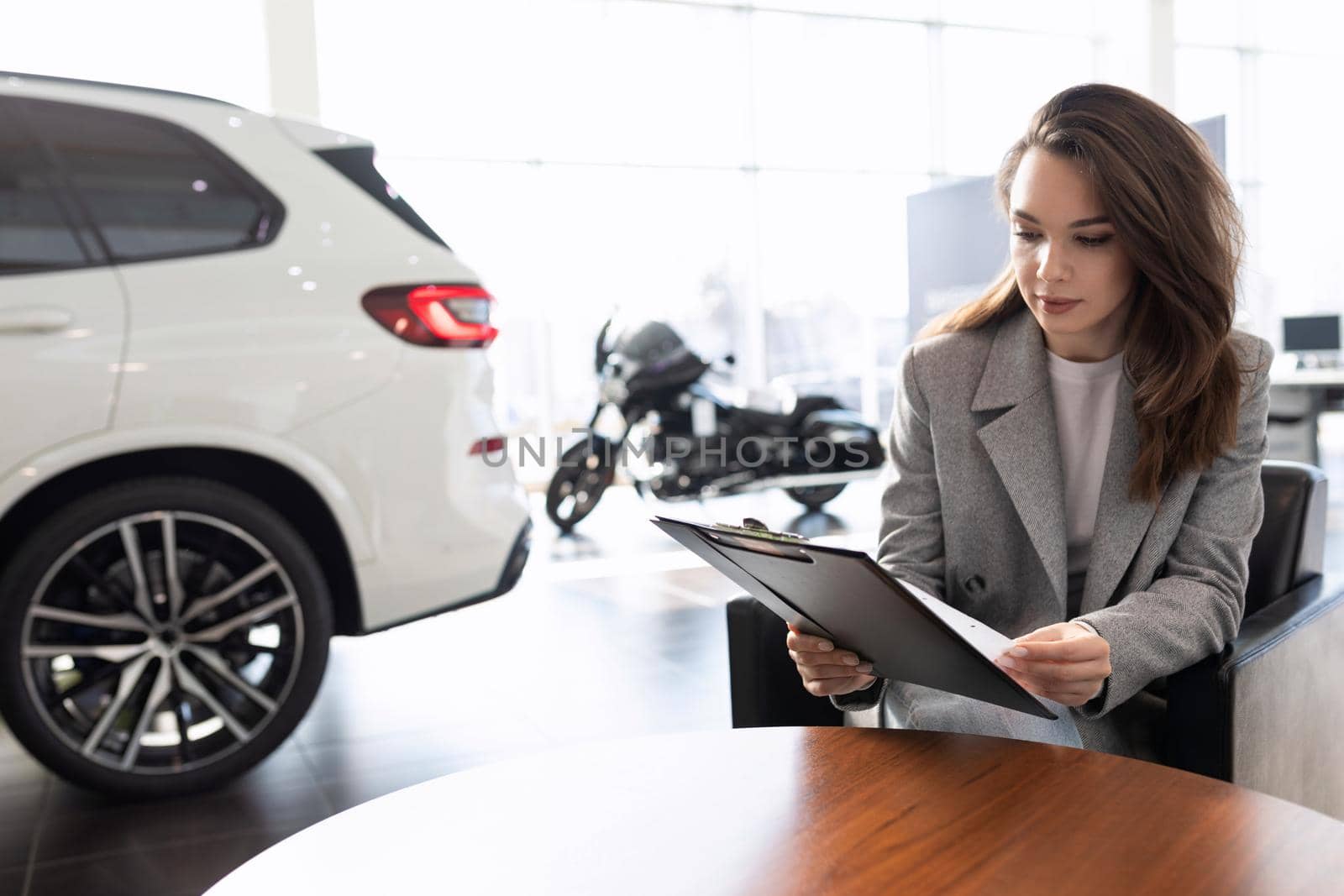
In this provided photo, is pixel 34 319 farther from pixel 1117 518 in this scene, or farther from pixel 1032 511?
pixel 1117 518

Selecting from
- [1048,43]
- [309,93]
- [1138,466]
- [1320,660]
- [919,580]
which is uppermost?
[1048,43]

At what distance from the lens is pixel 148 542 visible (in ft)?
7.47

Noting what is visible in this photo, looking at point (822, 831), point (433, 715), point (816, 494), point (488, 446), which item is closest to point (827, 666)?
point (822, 831)

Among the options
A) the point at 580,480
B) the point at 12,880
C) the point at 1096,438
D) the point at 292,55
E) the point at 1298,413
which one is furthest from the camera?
the point at 1298,413

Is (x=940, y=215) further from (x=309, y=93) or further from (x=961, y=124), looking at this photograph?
(x=309, y=93)

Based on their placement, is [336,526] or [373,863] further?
[336,526]

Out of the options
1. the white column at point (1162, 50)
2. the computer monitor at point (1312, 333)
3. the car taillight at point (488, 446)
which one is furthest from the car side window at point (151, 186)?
the white column at point (1162, 50)

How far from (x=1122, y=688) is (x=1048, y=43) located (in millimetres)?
10213

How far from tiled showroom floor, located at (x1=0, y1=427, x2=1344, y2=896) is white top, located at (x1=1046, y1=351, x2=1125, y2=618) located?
1.12ft

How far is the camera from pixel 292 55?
273 inches

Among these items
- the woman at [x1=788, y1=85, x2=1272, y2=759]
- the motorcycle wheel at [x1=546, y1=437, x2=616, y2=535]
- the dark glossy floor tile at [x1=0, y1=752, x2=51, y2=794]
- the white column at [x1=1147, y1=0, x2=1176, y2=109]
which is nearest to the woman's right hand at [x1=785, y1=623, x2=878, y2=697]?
the woman at [x1=788, y1=85, x2=1272, y2=759]

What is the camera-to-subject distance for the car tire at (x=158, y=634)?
2180mm

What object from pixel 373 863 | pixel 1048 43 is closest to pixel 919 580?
pixel 373 863

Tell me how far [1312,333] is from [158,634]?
907 cm
